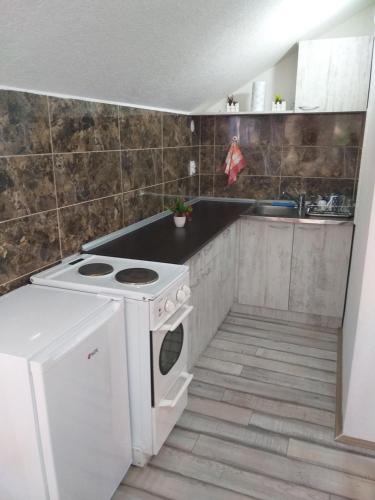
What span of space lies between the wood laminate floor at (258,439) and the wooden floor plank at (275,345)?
1 cm

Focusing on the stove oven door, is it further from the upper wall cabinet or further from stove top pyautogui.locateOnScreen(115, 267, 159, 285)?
the upper wall cabinet

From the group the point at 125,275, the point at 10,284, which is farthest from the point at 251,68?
the point at 10,284

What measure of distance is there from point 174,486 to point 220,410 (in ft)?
1.88

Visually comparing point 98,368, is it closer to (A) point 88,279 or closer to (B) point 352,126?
(A) point 88,279

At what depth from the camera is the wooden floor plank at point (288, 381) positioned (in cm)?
250

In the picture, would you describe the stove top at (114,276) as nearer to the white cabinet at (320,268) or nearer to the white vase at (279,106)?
the white cabinet at (320,268)

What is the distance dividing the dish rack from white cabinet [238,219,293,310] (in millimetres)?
317

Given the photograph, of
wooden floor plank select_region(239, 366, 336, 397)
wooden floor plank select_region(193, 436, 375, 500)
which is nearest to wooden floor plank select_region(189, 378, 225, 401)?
wooden floor plank select_region(239, 366, 336, 397)

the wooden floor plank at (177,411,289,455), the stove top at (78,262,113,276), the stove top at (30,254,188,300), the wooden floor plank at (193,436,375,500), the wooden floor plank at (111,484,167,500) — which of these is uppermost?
the stove top at (78,262,113,276)

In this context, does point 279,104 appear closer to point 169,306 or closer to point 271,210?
point 271,210

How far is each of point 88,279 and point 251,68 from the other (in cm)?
228

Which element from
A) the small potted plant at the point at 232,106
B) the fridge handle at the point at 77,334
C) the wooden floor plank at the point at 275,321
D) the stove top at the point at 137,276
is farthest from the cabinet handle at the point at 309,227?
the fridge handle at the point at 77,334

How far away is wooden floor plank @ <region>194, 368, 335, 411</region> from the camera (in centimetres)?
238

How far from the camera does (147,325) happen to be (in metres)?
1.68
